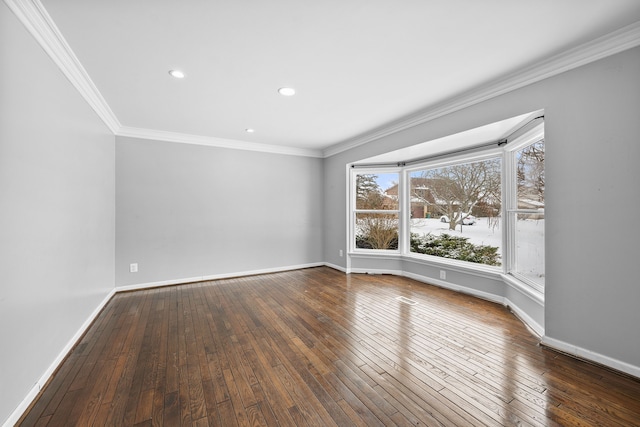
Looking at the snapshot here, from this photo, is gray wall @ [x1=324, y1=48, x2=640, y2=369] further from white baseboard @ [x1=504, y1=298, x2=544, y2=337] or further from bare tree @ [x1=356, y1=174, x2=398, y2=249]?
bare tree @ [x1=356, y1=174, x2=398, y2=249]

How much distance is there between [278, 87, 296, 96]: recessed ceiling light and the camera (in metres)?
2.76

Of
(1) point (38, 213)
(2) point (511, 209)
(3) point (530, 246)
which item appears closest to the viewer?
(1) point (38, 213)

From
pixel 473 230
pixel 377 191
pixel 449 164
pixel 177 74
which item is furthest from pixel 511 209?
pixel 177 74

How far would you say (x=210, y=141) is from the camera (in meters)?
4.51

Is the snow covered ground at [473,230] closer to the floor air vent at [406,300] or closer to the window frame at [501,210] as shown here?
the window frame at [501,210]

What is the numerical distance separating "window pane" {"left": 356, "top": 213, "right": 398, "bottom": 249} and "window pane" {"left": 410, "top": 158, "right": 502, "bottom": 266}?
37 cm

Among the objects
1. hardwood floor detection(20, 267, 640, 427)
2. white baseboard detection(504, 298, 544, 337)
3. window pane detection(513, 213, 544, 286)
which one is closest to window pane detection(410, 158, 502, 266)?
window pane detection(513, 213, 544, 286)

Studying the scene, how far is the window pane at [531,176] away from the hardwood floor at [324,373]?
1348 millimetres

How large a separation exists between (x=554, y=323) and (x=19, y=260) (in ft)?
13.3

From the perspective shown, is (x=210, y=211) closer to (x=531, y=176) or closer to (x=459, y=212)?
(x=459, y=212)

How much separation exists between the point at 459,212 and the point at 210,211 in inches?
164

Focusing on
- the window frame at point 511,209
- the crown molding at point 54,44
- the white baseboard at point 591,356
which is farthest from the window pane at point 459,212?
the crown molding at point 54,44

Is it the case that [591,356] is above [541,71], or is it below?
below

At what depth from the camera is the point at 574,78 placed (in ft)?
7.07
